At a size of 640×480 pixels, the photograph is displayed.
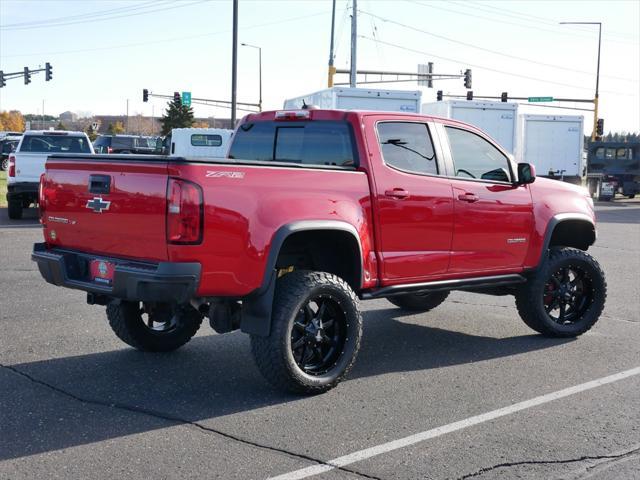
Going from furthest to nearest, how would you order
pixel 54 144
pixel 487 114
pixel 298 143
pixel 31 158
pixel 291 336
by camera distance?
1. pixel 487 114
2. pixel 54 144
3. pixel 31 158
4. pixel 298 143
5. pixel 291 336

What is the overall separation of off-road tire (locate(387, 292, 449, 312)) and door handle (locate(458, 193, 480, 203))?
2.05 m

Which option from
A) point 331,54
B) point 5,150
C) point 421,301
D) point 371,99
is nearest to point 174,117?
→ point 5,150

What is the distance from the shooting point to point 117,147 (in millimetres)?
34219

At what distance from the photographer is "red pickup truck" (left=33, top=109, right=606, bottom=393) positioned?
5289 mm

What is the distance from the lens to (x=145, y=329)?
6840 millimetres

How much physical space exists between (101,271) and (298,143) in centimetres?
200

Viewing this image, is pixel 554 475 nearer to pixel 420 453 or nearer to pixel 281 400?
pixel 420 453

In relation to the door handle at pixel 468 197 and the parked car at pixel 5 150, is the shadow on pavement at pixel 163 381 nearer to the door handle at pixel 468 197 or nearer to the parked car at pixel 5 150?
the door handle at pixel 468 197

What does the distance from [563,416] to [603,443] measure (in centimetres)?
50

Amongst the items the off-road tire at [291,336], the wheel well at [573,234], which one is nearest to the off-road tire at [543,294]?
the wheel well at [573,234]

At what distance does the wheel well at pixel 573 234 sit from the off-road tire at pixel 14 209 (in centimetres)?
1345

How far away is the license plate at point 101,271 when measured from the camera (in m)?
5.53

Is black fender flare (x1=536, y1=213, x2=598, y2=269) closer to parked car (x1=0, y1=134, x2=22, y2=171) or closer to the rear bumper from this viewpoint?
the rear bumper

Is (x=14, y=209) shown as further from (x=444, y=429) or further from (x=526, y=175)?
(x=444, y=429)
